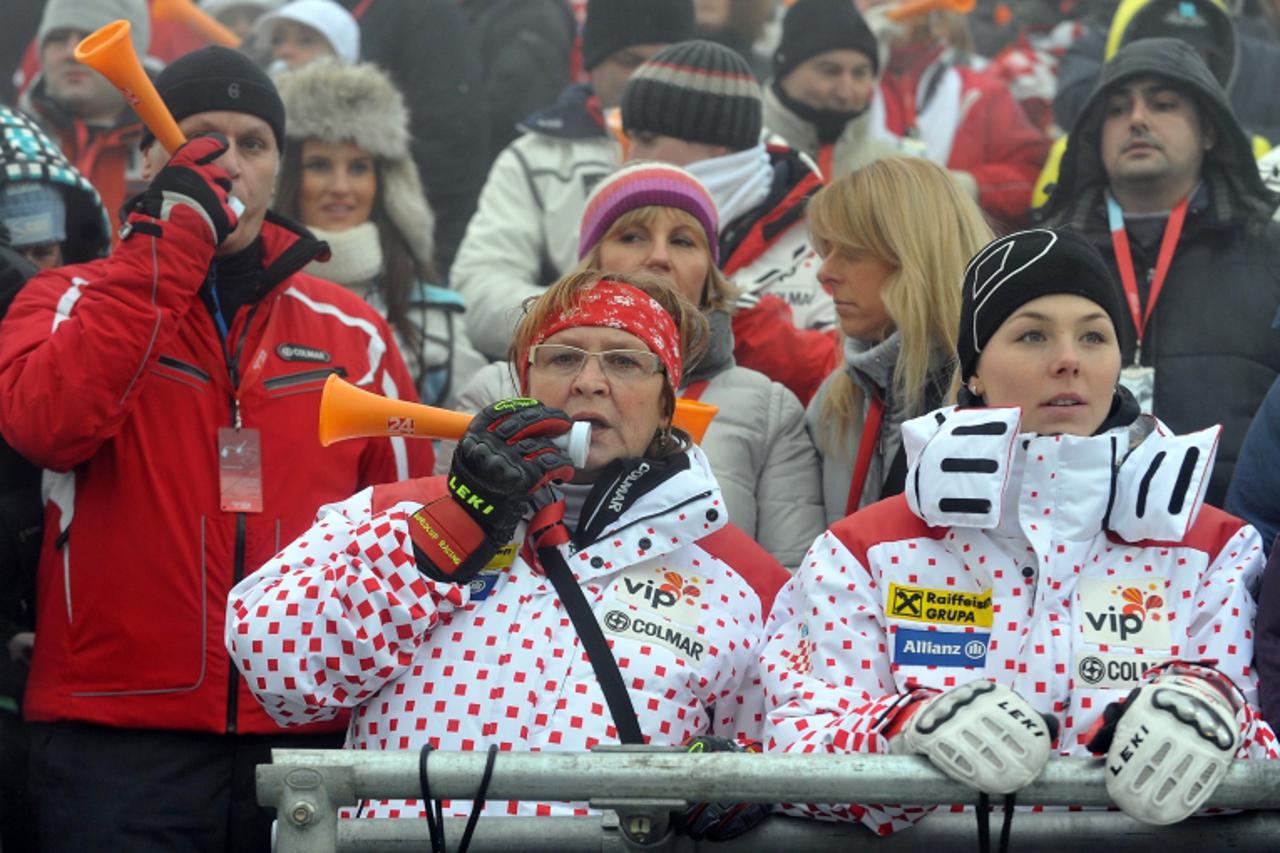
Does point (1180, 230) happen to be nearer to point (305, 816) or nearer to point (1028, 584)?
point (1028, 584)

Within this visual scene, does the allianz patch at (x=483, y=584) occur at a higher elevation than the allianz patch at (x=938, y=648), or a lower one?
lower

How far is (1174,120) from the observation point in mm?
5793

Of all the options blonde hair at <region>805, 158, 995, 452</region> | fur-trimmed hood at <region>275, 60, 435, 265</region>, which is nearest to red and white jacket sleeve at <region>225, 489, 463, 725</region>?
blonde hair at <region>805, 158, 995, 452</region>

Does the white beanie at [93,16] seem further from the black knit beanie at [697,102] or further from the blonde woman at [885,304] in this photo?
the blonde woman at [885,304]

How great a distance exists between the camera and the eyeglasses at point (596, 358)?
394cm

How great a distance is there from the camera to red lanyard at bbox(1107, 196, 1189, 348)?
5.41 m

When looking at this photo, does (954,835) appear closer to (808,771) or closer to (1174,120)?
(808,771)

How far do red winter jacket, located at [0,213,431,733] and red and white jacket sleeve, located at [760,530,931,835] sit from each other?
1430mm

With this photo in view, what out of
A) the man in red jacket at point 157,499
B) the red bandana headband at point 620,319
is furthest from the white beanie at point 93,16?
the red bandana headband at point 620,319

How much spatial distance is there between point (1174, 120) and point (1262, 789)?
10.9 ft

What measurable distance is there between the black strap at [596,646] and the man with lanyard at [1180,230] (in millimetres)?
2018

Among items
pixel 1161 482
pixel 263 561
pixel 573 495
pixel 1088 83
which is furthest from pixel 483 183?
pixel 1161 482

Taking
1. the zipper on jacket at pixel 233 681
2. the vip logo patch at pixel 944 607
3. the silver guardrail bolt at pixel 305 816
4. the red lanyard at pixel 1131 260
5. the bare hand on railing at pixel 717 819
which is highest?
the red lanyard at pixel 1131 260

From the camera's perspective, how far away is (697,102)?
618cm
